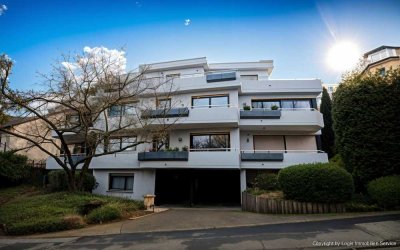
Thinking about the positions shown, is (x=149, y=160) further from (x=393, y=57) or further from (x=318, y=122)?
(x=393, y=57)

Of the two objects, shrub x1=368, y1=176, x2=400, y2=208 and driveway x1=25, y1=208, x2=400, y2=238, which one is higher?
shrub x1=368, y1=176, x2=400, y2=208

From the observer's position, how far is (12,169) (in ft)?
67.8

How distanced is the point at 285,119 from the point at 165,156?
9092 mm

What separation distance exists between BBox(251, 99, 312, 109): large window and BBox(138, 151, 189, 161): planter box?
7304mm

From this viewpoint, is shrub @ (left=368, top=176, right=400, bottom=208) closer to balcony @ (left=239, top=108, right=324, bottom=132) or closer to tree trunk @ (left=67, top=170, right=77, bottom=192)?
balcony @ (left=239, top=108, right=324, bottom=132)

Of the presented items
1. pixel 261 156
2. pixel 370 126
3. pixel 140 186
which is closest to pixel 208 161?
pixel 261 156

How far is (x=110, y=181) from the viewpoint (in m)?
19.5

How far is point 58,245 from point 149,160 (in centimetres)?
897

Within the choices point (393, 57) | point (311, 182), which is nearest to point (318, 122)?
point (311, 182)

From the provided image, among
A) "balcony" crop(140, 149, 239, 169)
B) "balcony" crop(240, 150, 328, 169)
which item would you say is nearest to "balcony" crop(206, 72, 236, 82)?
"balcony" crop(140, 149, 239, 169)

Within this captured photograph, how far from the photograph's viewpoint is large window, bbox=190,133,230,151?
701 inches

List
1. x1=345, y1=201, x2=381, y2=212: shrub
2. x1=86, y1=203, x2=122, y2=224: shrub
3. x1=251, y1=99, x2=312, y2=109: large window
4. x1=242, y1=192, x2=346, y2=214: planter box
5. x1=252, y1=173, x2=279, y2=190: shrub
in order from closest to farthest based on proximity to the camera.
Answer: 1. x1=345, y1=201, x2=381, y2=212: shrub
2. x1=242, y1=192, x2=346, y2=214: planter box
3. x1=86, y1=203, x2=122, y2=224: shrub
4. x1=252, y1=173, x2=279, y2=190: shrub
5. x1=251, y1=99, x2=312, y2=109: large window

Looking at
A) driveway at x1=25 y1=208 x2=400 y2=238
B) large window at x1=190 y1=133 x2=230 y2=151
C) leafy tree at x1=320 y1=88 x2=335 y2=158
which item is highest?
leafy tree at x1=320 y1=88 x2=335 y2=158

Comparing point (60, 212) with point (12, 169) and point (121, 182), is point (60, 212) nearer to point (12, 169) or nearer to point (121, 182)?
point (121, 182)
